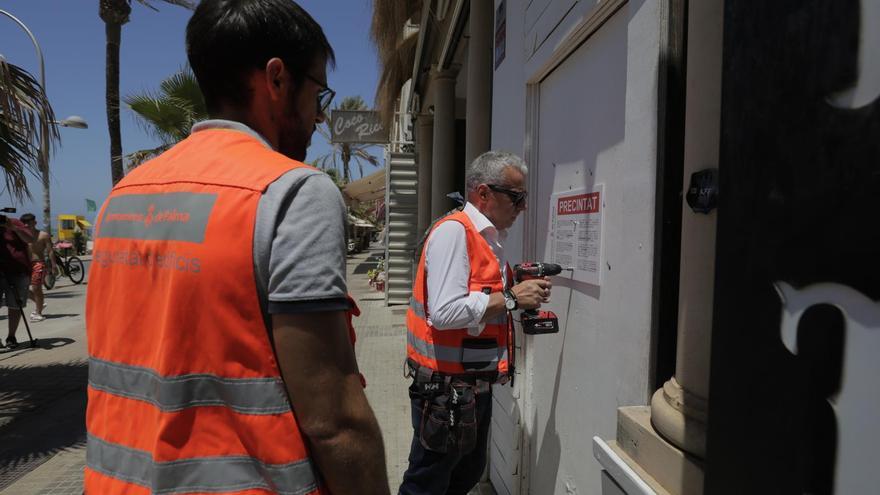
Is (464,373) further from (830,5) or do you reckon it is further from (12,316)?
(12,316)

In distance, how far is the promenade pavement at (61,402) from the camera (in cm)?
367

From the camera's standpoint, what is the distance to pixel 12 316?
695 centimetres

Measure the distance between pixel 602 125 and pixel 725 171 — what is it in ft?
3.73

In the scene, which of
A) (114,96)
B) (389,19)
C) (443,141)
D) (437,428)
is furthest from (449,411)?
(114,96)

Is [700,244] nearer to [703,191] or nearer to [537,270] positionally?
[703,191]

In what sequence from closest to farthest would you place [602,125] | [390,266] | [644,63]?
[644,63]
[602,125]
[390,266]

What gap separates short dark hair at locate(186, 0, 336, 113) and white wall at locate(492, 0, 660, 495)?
3.45ft

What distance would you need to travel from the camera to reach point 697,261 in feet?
4.46

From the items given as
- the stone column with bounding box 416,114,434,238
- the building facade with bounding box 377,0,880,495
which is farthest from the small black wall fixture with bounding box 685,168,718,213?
the stone column with bounding box 416,114,434,238

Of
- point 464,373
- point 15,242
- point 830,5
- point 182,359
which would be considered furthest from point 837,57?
point 15,242

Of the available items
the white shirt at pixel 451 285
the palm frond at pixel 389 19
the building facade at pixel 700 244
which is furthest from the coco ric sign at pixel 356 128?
the white shirt at pixel 451 285

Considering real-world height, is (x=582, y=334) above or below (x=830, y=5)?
below

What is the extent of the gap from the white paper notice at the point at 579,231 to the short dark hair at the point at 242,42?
1322mm

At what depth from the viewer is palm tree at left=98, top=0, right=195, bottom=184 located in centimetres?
938
